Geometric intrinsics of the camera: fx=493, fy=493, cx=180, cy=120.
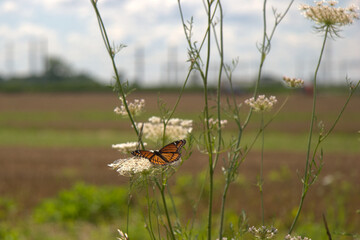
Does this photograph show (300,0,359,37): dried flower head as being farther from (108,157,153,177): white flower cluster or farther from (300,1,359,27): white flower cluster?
(108,157,153,177): white flower cluster

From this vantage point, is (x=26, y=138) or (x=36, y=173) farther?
(x=26, y=138)

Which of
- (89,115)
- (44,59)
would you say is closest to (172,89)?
(44,59)

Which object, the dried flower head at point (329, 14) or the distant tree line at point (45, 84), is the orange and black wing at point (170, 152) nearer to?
the dried flower head at point (329, 14)

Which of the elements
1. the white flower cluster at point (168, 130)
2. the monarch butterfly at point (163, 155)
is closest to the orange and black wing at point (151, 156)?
the monarch butterfly at point (163, 155)

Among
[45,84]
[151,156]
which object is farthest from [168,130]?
[45,84]

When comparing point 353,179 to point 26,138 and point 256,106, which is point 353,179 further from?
point 26,138

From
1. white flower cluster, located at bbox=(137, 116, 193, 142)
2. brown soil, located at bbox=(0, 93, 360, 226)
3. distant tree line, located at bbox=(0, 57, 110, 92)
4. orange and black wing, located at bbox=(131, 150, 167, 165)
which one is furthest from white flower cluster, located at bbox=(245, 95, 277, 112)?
distant tree line, located at bbox=(0, 57, 110, 92)
